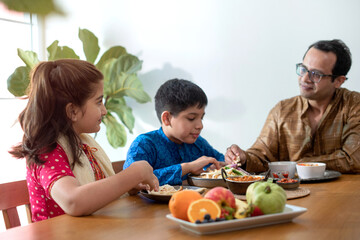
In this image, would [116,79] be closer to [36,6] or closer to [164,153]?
Result: [164,153]

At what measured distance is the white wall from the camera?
318 centimetres

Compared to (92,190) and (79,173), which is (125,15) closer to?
(79,173)

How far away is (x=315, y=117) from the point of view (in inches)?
96.6

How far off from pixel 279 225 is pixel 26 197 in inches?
35.8

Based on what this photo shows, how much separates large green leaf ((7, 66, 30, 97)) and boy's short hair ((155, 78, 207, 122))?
6.04 feet

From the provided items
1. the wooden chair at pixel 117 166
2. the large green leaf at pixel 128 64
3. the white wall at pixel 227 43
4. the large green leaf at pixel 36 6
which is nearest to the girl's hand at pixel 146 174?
the large green leaf at pixel 36 6

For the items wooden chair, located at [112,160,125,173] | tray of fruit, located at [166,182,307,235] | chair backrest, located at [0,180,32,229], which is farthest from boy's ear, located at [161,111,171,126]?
tray of fruit, located at [166,182,307,235]

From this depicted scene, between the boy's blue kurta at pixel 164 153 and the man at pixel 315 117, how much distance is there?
0.30 meters

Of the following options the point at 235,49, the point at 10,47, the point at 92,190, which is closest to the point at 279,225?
Result: the point at 92,190

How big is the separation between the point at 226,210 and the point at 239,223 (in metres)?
0.04

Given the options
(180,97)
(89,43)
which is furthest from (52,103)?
(89,43)

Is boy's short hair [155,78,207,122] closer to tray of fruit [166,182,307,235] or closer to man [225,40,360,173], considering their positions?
man [225,40,360,173]

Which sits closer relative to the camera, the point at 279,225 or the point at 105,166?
the point at 279,225

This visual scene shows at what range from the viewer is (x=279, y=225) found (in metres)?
1.03
